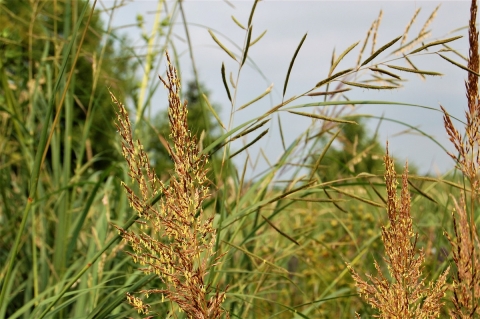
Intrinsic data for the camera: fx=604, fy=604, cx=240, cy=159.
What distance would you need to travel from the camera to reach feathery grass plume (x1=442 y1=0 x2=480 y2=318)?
1.18 m

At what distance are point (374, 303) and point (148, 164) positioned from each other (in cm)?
52

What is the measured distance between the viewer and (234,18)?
1636 millimetres

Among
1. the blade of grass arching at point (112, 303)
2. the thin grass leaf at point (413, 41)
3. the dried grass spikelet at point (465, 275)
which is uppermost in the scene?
the thin grass leaf at point (413, 41)

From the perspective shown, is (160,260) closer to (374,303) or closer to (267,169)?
(374,303)

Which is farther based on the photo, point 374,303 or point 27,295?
point 27,295

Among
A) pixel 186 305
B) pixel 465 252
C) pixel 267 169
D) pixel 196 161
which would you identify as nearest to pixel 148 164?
pixel 196 161

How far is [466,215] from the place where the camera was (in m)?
1.22

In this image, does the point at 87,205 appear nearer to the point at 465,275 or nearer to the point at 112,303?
the point at 112,303

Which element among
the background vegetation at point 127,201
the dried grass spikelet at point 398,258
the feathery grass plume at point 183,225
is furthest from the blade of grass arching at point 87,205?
the dried grass spikelet at point 398,258

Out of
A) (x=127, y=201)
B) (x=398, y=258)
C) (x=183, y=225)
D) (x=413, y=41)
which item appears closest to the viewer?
(x=183, y=225)

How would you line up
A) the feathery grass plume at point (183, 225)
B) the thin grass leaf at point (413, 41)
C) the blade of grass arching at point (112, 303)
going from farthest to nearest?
the thin grass leaf at point (413, 41), the blade of grass arching at point (112, 303), the feathery grass plume at point (183, 225)

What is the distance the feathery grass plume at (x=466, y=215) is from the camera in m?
1.18

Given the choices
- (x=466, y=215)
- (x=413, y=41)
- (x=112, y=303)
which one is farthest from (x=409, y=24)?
(x=112, y=303)

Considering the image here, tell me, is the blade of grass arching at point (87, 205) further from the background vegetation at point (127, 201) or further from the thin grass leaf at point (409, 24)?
the thin grass leaf at point (409, 24)
